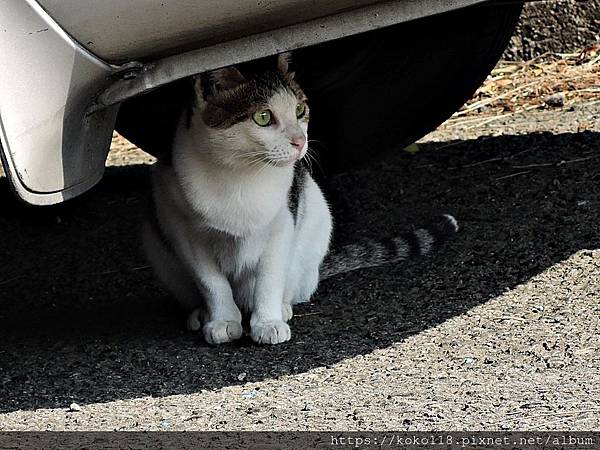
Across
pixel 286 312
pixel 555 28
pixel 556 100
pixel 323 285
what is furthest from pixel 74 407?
pixel 555 28

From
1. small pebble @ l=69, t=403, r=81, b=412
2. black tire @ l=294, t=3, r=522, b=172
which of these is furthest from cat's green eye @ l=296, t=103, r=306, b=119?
small pebble @ l=69, t=403, r=81, b=412

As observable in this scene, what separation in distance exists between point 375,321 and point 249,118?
0.75 meters

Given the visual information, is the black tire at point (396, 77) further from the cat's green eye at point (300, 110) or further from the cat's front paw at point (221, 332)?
the cat's front paw at point (221, 332)

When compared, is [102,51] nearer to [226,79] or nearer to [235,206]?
[226,79]

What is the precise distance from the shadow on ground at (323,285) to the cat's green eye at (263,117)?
0.67 meters

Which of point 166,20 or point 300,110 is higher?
point 166,20

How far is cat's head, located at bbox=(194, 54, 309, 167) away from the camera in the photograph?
293 cm

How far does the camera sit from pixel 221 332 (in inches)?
122

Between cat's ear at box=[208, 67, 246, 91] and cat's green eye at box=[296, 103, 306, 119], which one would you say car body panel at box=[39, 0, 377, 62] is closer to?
cat's ear at box=[208, 67, 246, 91]

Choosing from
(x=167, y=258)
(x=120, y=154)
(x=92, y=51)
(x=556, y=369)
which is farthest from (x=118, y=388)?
(x=120, y=154)

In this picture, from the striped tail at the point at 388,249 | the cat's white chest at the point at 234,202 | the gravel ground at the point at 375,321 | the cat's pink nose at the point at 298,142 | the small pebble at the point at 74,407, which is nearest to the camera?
the gravel ground at the point at 375,321

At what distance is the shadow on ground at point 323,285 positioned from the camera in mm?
2949

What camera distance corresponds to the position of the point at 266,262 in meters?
3.20

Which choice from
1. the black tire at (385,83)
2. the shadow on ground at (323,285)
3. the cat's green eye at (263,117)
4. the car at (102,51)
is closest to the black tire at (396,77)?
the black tire at (385,83)
